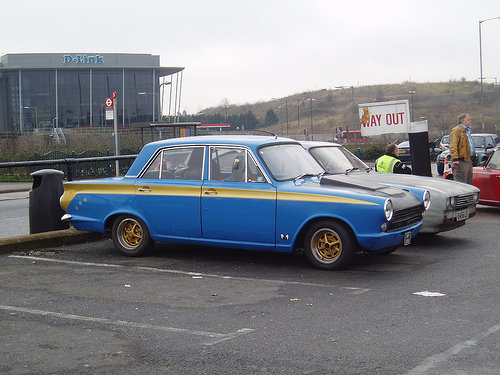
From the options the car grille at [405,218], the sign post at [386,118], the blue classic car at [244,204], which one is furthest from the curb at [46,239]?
the sign post at [386,118]

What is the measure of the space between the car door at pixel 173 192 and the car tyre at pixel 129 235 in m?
0.27

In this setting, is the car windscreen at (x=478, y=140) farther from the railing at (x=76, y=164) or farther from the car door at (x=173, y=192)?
the car door at (x=173, y=192)

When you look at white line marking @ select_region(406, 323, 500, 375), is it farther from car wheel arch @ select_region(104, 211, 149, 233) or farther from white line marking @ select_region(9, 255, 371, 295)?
car wheel arch @ select_region(104, 211, 149, 233)

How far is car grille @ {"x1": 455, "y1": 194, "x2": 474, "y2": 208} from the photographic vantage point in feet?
Answer: 32.8

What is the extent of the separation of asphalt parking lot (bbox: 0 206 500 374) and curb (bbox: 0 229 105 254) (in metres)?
0.18

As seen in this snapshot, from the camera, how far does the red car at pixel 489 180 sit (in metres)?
13.4

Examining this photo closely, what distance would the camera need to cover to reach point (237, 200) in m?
8.32

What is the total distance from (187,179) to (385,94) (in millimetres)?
137359

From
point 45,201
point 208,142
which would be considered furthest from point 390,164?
point 45,201

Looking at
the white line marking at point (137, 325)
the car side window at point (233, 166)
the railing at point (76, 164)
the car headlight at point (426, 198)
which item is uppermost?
the railing at point (76, 164)

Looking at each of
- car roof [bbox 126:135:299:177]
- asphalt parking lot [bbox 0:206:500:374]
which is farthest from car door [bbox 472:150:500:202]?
car roof [bbox 126:135:299:177]

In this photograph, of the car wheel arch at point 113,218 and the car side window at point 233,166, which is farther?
the car wheel arch at point 113,218

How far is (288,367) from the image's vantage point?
15.0ft

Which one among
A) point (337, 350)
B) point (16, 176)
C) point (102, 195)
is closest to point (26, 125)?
point (16, 176)
